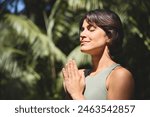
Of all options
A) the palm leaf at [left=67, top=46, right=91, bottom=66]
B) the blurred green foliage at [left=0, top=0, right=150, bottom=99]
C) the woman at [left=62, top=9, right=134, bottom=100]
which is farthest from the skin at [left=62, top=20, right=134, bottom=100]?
the blurred green foliage at [left=0, top=0, right=150, bottom=99]

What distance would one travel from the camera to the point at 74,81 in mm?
1362

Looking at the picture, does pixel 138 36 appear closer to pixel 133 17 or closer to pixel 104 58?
pixel 133 17

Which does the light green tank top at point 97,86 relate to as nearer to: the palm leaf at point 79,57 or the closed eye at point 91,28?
the closed eye at point 91,28

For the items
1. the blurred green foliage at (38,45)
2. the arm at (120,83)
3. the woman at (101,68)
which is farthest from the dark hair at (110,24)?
the blurred green foliage at (38,45)

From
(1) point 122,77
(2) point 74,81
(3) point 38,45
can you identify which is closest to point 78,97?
(2) point 74,81

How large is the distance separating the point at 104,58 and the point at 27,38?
5.78 ft

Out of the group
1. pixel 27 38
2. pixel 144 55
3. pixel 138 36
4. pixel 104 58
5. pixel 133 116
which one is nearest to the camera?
pixel 104 58

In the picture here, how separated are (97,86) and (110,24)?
0.22 metres

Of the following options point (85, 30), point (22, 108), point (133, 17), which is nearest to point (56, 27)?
point (133, 17)

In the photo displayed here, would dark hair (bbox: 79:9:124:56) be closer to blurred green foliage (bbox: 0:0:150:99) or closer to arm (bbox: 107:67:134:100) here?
arm (bbox: 107:67:134:100)

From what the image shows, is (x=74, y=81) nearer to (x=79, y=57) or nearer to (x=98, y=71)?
(x=98, y=71)

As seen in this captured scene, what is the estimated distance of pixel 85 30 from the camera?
1.40 metres

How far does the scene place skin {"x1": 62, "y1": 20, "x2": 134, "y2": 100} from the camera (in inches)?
50.4

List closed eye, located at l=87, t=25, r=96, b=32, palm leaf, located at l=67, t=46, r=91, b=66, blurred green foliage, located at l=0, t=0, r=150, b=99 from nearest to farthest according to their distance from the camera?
1. closed eye, located at l=87, t=25, r=96, b=32
2. palm leaf, located at l=67, t=46, r=91, b=66
3. blurred green foliage, located at l=0, t=0, r=150, b=99
